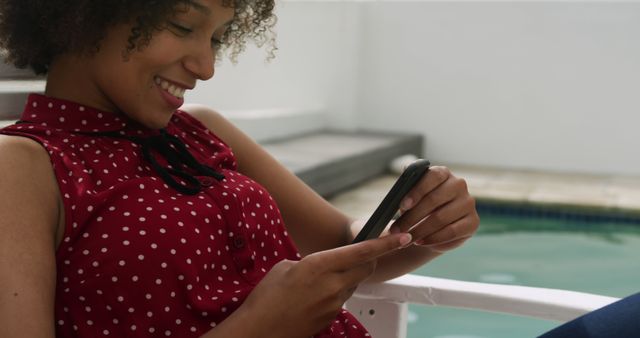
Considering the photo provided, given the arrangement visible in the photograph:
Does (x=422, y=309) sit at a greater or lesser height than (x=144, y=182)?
lesser

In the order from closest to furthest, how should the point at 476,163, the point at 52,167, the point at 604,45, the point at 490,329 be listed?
1. the point at 52,167
2. the point at 490,329
3. the point at 604,45
4. the point at 476,163

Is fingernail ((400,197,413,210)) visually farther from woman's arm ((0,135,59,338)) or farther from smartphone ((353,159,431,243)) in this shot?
woman's arm ((0,135,59,338))

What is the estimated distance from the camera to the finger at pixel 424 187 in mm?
1302

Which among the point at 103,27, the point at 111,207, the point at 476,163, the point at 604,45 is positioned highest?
the point at 103,27

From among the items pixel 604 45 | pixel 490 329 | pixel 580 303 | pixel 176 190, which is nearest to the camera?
pixel 176 190

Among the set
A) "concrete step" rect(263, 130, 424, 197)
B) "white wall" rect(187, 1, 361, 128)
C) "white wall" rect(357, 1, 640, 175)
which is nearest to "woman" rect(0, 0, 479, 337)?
"concrete step" rect(263, 130, 424, 197)

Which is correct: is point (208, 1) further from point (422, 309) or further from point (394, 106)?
point (394, 106)

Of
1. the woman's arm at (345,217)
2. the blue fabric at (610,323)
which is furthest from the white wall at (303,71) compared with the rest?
the blue fabric at (610,323)

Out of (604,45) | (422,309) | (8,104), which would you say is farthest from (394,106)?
(8,104)

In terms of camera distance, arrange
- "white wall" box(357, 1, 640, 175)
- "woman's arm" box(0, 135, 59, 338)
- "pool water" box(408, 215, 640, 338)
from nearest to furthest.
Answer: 1. "woman's arm" box(0, 135, 59, 338)
2. "pool water" box(408, 215, 640, 338)
3. "white wall" box(357, 1, 640, 175)

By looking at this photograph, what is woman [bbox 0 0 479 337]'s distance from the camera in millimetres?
1069

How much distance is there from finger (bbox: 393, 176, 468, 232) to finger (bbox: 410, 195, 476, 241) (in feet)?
0.05

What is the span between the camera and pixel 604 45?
7.01m

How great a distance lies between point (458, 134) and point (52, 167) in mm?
6579
